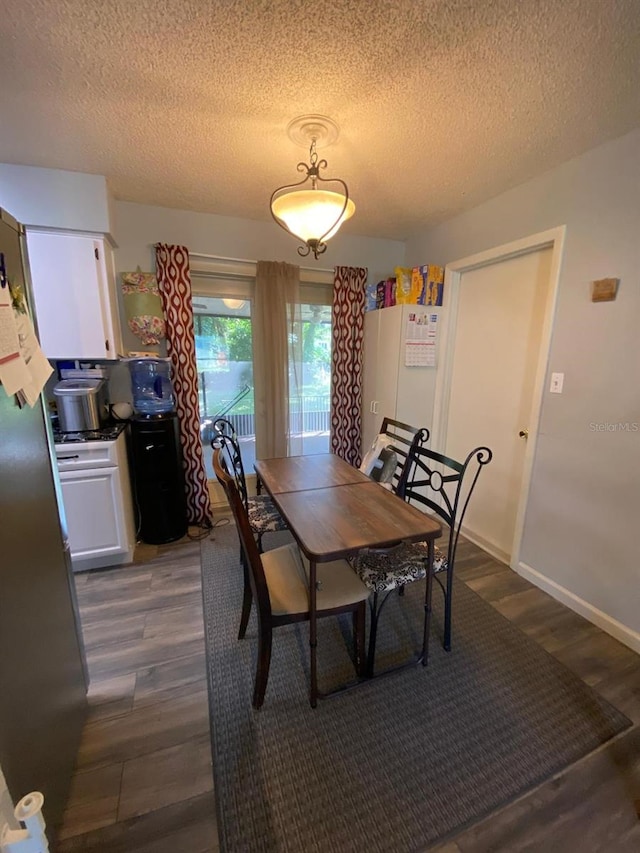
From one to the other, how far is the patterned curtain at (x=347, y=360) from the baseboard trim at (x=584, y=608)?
66.5 inches

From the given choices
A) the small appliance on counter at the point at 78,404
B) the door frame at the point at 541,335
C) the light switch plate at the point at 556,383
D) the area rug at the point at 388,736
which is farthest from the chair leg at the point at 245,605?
the light switch plate at the point at 556,383

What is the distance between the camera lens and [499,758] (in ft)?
4.15

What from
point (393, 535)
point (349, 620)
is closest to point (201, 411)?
point (349, 620)

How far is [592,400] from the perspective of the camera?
187 cm

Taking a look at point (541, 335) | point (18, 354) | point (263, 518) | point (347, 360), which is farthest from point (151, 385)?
point (541, 335)

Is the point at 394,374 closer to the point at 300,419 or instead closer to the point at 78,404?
the point at 300,419

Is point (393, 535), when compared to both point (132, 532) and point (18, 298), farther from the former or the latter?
point (132, 532)

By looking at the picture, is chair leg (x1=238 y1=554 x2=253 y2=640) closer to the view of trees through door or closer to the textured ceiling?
the view of trees through door

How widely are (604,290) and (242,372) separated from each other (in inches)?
100.0

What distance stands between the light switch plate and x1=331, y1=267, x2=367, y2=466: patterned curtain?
1606 millimetres

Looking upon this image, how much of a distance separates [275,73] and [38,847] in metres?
2.26

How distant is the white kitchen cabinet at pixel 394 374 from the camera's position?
2859 mm

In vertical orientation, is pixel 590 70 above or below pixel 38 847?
above

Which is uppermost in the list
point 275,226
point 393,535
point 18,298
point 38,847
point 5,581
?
point 275,226
